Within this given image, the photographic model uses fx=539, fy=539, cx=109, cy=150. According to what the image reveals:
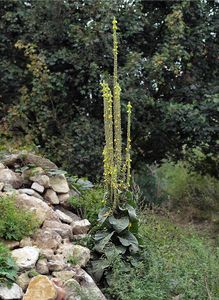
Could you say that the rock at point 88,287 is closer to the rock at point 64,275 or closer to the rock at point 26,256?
the rock at point 64,275

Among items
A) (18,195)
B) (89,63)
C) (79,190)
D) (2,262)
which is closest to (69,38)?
Result: (89,63)

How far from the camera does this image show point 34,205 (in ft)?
15.7

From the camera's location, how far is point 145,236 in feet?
17.1

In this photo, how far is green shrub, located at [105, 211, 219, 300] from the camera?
4070mm

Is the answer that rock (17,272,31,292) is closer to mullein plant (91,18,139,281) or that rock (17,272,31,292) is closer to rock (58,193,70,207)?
mullein plant (91,18,139,281)

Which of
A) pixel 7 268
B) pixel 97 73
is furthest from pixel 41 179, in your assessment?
pixel 97 73

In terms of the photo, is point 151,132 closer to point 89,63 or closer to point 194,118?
point 194,118

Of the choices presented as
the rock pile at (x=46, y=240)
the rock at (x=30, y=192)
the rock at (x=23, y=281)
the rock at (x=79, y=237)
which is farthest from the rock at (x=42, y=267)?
the rock at (x=30, y=192)

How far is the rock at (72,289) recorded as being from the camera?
3.93m

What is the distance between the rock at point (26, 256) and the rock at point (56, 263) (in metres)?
0.14

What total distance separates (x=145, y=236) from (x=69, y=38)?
3.37 metres

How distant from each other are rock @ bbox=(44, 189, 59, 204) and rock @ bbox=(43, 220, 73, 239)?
0.42 metres

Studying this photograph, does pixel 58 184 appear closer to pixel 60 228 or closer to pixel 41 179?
pixel 41 179

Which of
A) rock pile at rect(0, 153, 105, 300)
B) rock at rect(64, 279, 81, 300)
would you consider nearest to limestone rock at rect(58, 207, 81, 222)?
rock pile at rect(0, 153, 105, 300)
